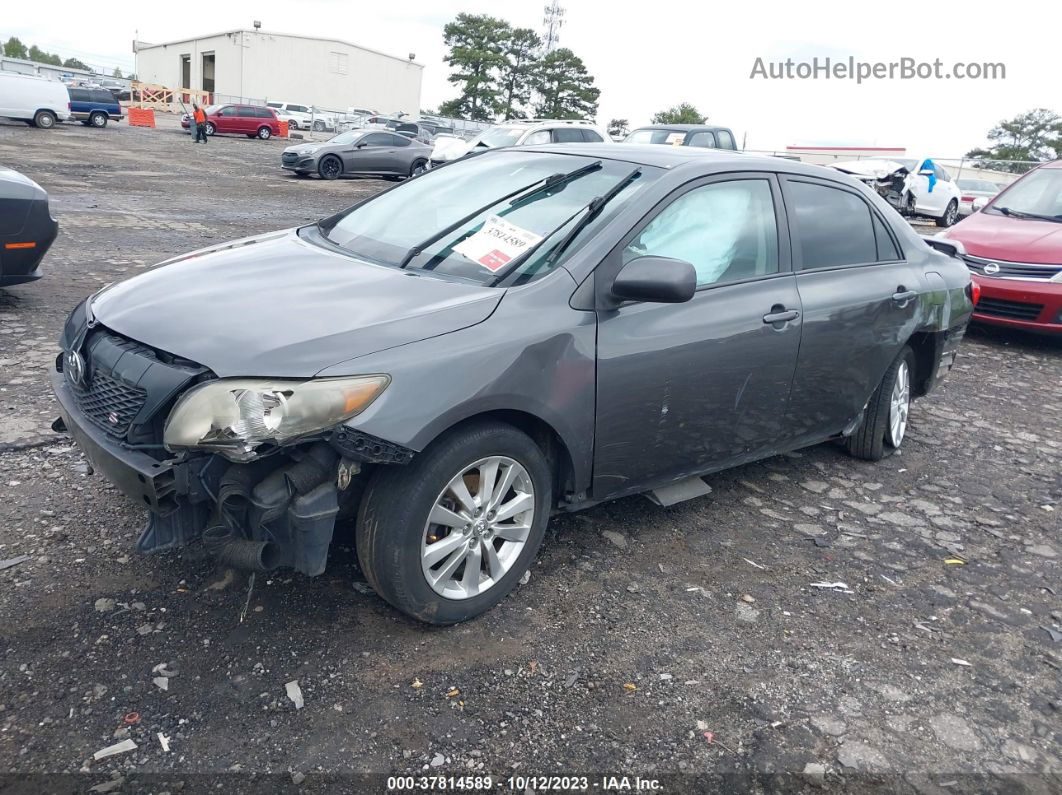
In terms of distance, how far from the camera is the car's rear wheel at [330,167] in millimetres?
22273

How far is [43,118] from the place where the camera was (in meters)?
30.3

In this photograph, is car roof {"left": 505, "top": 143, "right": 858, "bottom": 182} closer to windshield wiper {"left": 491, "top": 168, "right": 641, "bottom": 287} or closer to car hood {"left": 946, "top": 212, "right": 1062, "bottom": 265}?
windshield wiper {"left": 491, "top": 168, "right": 641, "bottom": 287}

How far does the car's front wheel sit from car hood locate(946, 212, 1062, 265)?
6.90 meters

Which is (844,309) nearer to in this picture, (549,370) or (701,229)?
(701,229)

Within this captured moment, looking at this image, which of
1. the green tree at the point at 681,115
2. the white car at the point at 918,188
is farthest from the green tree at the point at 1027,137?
the white car at the point at 918,188

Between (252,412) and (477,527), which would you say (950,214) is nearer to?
(477,527)

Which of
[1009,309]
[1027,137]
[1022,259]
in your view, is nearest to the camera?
[1022,259]

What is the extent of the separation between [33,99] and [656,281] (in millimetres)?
33272

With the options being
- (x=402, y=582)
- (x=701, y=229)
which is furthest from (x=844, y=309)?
(x=402, y=582)

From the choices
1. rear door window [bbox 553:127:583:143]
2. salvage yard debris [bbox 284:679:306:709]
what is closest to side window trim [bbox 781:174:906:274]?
salvage yard debris [bbox 284:679:306:709]

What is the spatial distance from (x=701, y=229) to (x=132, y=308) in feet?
7.50

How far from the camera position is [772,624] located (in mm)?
3299

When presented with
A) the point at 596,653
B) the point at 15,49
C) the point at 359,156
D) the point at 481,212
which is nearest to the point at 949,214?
the point at 359,156

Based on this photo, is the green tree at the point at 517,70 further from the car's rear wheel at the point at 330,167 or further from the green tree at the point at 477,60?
the car's rear wheel at the point at 330,167
